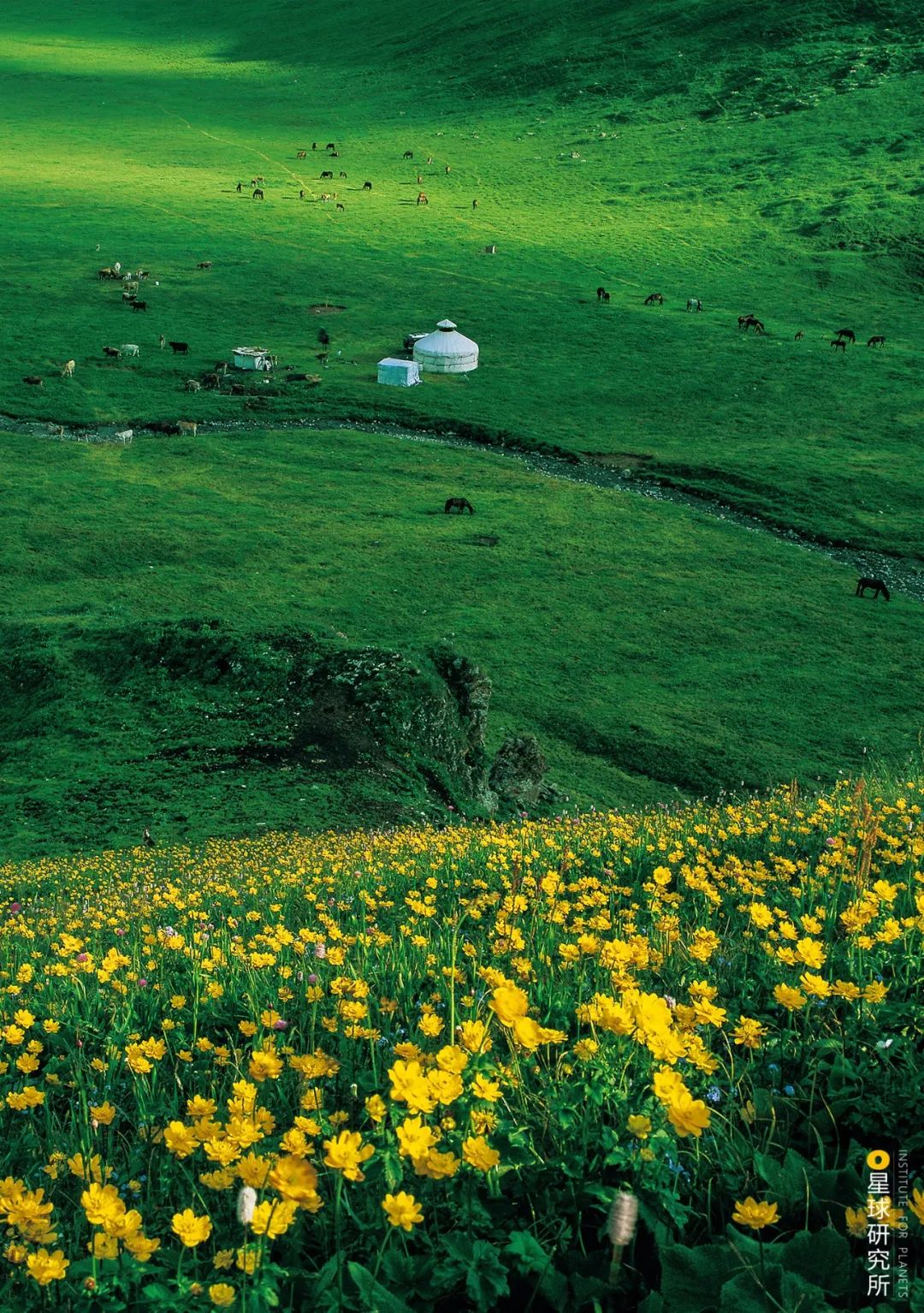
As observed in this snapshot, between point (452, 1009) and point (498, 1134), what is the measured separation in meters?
0.52

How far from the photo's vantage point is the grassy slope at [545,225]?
60625 mm

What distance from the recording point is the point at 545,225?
100875mm

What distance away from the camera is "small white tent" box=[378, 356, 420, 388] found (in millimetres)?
63844

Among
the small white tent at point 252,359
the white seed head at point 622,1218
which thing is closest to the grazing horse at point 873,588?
the small white tent at point 252,359

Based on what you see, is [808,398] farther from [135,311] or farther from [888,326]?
[135,311]

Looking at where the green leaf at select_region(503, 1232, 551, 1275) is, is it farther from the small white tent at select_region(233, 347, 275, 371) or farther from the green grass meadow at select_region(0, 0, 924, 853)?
the small white tent at select_region(233, 347, 275, 371)

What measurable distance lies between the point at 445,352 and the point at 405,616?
108ft

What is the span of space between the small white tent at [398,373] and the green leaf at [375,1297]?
63096 mm

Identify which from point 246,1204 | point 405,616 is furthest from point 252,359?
point 246,1204

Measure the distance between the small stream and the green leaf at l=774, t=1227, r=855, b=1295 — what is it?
135ft

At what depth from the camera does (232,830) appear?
19422 mm

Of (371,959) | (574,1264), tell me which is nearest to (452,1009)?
(574,1264)

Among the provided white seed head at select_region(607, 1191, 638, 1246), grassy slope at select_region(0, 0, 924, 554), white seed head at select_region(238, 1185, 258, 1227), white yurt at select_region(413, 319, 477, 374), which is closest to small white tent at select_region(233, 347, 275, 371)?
grassy slope at select_region(0, 0, 924, 554)

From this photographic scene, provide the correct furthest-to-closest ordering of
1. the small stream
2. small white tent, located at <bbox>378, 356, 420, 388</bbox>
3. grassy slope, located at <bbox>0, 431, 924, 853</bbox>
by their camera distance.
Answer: small white tent, located at <bbox>378, 356, 420, 388</bbox>
the small stream
grassy slope, located at <bbox>0, 431, 924, 853</bbox>
